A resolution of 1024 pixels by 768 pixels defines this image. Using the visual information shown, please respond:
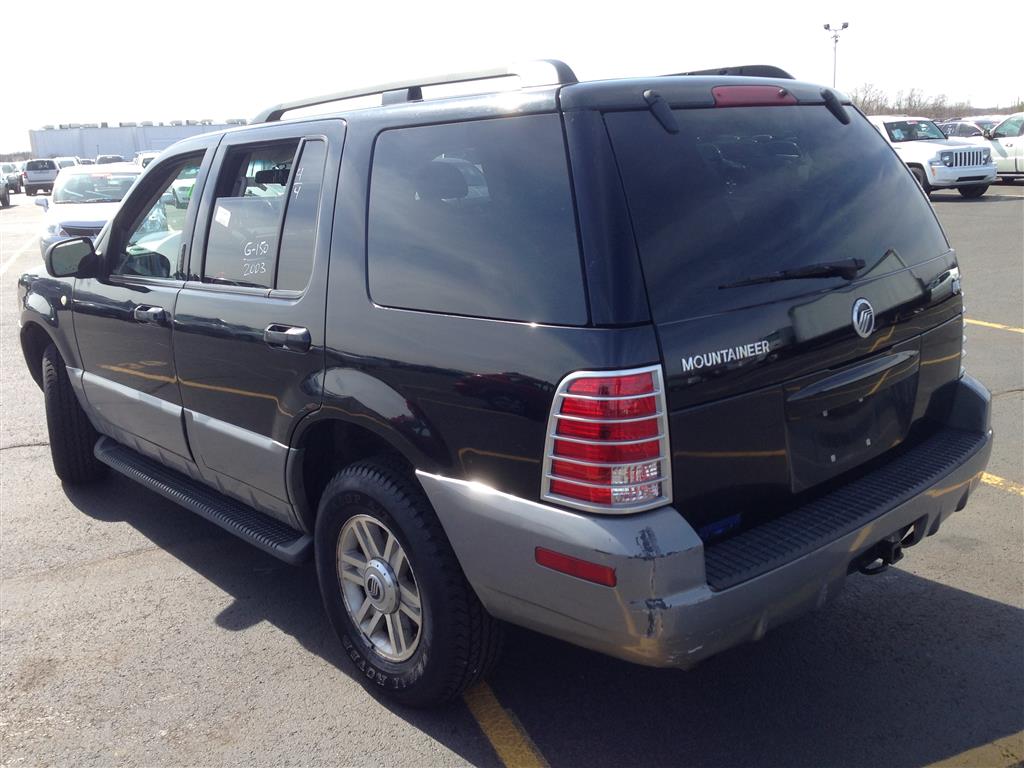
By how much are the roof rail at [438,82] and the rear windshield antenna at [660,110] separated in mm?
230

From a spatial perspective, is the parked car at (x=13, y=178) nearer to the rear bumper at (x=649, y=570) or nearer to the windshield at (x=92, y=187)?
the windshield at (x=92, y=187)

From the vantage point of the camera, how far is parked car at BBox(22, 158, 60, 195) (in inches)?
2000

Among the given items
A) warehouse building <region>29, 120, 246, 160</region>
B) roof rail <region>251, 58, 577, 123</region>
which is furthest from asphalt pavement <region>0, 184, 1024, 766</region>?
warehouse building <region>29, 120, 246, 160</region>

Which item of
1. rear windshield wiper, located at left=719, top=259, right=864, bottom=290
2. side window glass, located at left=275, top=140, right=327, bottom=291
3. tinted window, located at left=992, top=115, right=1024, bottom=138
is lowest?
tinted window, located at left=992, top=115, right=1024, bottom=138

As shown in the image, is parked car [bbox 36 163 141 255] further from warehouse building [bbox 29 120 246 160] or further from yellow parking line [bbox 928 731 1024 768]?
warehouse building [bbox 29 120 246 160]

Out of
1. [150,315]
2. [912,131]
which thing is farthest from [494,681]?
[912,131]

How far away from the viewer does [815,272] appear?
9.55 feet

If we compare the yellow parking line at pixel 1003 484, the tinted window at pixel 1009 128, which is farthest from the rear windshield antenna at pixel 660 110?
the tinted window at pixel 1009 128

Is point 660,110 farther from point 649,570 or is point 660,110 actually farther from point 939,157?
point 939,157

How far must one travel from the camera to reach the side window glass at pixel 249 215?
3.68 m

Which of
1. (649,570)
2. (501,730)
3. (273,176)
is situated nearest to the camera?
(649,570)

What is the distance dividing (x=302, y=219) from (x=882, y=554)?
232cm

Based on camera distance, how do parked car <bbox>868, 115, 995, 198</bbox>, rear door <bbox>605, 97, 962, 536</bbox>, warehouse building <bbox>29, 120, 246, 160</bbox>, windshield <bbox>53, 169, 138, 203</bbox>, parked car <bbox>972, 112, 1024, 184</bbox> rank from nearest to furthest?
rear door <bbox>605, 97, 962, 536</bbox> → windshield <bbox>53, 169, 138, 203</bbox> → parked car <bbox>868, 115, 995, 198</bbox> → parked car <bbox>972, 112, 1024, 184</bbox> → warehouse building <bbox>29, 120, 246, 160</bbox>

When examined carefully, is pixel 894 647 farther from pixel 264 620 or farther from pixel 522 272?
pixel 264 620
